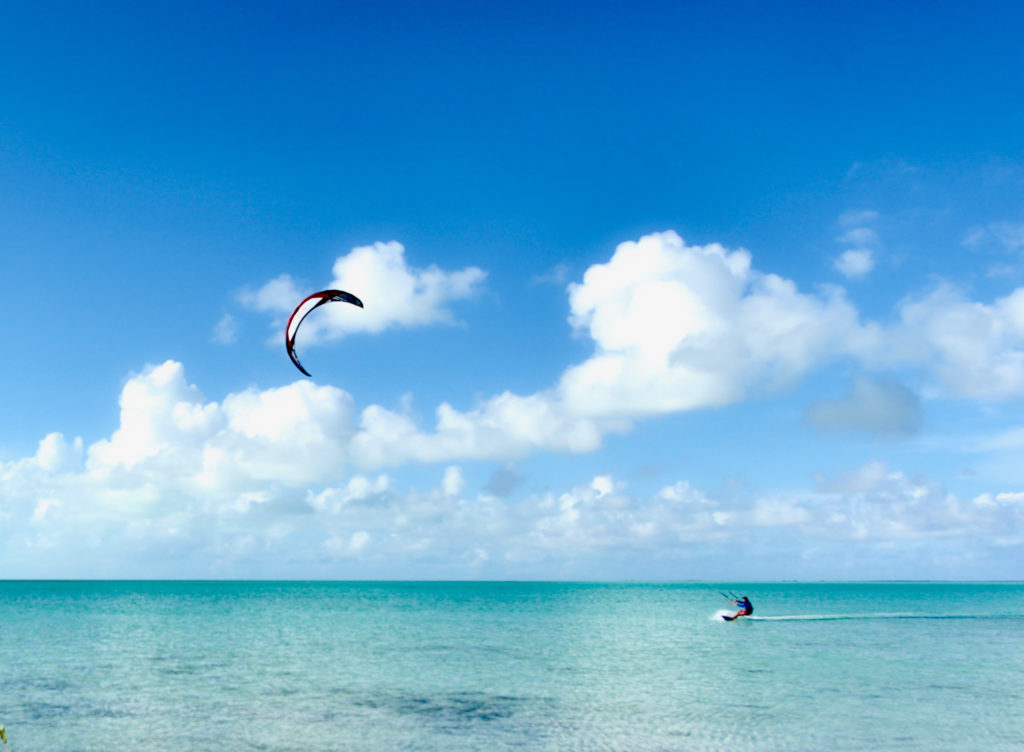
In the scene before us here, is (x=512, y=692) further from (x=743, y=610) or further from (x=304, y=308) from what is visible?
(x=743, y=610)

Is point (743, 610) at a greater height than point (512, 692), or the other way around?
point (512, 692)

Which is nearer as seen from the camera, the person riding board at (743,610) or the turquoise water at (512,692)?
the turquoise water at (512,692)

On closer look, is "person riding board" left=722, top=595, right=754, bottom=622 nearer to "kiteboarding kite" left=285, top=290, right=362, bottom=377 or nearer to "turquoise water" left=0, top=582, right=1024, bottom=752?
"turquoise water" left=0, top=582, right=1024, bottom=752

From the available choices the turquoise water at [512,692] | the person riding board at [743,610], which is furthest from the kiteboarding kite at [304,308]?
the person riding board at [743,610]

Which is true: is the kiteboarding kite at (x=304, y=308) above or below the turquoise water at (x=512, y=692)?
above

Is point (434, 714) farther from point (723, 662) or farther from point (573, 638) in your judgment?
point (573, 638)

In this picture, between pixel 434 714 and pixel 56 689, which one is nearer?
pixel 434 714

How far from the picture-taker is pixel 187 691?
80.2ft

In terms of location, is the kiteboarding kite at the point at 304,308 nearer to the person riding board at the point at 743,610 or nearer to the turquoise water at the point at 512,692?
the turquoise water at the point at 512,692

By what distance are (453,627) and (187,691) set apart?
3033cm

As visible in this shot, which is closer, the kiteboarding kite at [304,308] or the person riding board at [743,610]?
the kiteboarding kite at [304,308]

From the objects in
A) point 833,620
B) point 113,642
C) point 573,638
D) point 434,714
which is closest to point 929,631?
point 833,620

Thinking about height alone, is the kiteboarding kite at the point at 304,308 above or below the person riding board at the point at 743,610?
above

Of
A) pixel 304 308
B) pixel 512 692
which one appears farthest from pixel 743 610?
pixel 304 308
